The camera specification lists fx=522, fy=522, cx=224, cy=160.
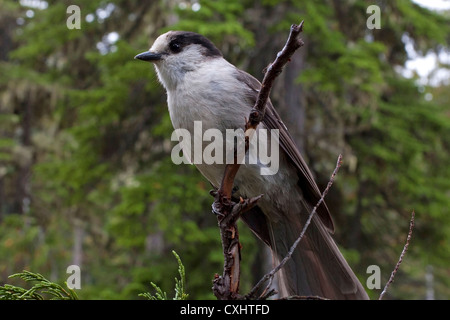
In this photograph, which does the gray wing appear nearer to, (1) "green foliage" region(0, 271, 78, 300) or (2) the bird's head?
(2) the bird's head

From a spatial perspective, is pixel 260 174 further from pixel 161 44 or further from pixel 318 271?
pixel 161 44

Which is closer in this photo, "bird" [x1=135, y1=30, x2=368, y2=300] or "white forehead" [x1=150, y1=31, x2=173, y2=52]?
"bird" [x1=135, y1=30, x2=368, y2=300]

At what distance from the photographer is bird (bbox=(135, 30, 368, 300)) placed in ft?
9.11

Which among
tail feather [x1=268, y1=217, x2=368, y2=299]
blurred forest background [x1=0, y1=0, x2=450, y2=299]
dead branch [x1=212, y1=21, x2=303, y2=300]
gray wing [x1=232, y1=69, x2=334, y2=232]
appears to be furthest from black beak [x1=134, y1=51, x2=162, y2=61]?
blurred forest background [x1=0, y1=0, x2=450, y2=299]

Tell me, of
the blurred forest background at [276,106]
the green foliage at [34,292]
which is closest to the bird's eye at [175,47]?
the green foliage at [34,292]

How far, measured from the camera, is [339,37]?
668 centimetres

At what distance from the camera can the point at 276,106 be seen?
23.6ft

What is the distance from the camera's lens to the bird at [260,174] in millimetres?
2777

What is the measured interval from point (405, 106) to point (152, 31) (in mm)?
4227

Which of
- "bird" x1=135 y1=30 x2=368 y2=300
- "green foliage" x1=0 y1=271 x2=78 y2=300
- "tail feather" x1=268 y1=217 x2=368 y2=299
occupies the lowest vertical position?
"green foliage" x1=0 y1=271 x2=78 y2=300

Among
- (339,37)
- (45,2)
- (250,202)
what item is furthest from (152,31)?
(250,202)

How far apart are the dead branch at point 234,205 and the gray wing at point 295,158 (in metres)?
0.91

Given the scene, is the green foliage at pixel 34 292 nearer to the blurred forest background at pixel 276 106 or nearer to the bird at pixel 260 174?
the bird at pixel 260 174
